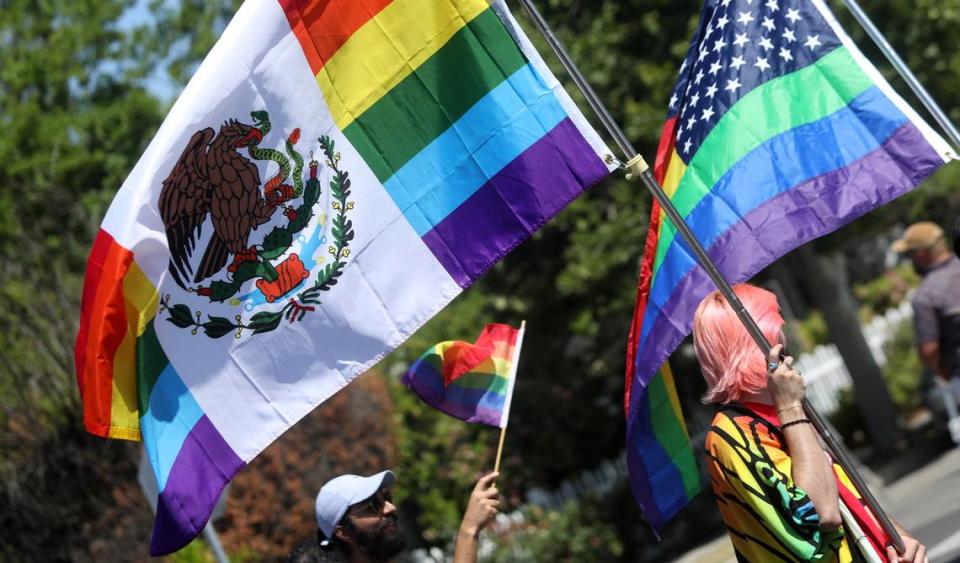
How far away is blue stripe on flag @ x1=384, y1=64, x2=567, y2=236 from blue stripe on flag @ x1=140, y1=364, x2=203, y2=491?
1152 millimetres

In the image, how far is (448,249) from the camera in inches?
201

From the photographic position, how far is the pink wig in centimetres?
392

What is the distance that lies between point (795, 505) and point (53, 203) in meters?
18.2

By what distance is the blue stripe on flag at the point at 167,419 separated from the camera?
526 cm

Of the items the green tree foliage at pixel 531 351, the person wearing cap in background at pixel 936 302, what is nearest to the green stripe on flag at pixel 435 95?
the person wearing cap in background at pixel 936 302

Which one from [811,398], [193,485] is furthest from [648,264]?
[811,398]

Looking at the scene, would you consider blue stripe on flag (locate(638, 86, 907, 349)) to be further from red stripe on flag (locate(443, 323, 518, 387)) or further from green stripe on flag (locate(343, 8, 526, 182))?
green stripe on flag (locate(343, 8, 526, 182))

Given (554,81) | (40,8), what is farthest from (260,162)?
(40,8)

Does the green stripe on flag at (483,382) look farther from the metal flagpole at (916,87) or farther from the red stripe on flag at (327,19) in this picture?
the metal flagpole at (916,87)

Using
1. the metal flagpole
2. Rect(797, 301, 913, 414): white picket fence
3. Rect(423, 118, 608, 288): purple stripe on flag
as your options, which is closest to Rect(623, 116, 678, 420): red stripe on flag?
Rect(423, 118, 608, 288): purple stripe on flag

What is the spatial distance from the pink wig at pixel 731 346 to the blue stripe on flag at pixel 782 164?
1.27m

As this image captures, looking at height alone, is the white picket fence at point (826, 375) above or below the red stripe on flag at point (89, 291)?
below

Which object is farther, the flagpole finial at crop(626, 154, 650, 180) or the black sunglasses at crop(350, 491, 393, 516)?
the black sunglasses at crop(350, 491, 393, 516)

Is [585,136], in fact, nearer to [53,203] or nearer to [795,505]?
[795,505]
